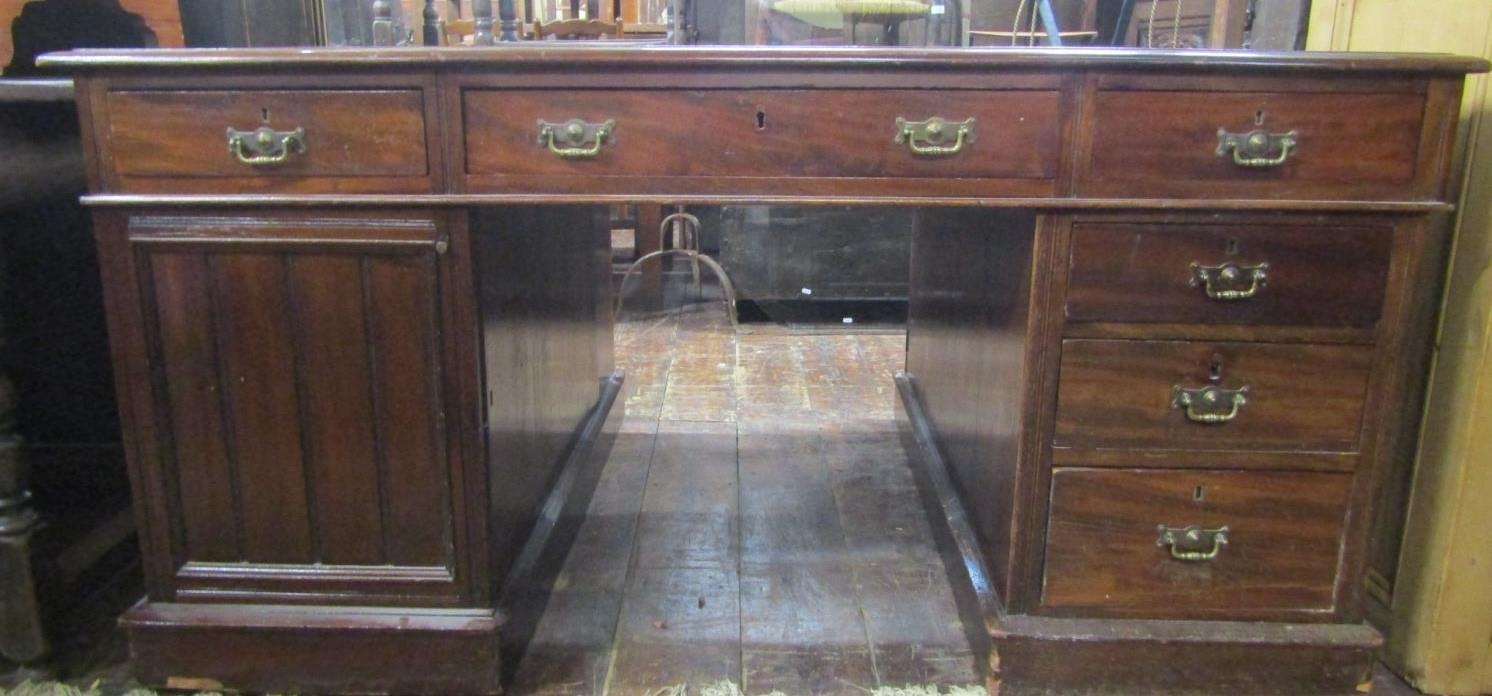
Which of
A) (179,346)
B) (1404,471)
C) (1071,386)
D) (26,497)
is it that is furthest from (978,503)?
(26,497)

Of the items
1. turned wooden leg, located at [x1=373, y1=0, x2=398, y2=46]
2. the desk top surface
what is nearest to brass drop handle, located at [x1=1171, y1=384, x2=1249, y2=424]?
the desk top surface

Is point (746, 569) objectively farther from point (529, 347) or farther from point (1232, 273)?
point (1232, 273)

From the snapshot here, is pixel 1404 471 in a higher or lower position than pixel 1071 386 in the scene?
lower

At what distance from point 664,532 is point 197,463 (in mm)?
800

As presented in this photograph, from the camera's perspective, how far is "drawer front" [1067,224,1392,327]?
3.73ft

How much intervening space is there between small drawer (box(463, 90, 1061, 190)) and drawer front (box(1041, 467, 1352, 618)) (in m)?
0.42

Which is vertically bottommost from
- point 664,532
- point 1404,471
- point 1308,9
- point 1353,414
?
point 664,532

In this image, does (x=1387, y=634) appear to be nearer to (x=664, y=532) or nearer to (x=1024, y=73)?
(x=1024, y=73)

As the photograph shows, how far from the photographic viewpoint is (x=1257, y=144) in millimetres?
1099

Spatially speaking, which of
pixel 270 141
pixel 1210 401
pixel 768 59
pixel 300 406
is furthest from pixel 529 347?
pixel 1210 401

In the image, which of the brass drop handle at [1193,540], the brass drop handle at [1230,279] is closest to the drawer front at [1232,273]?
the brass drop handle at [1230,279]

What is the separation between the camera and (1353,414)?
119cm

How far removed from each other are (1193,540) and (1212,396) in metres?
0.19

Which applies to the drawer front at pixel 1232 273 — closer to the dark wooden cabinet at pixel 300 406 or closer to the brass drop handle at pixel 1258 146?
the brass drop handle at pixel 1258 146
